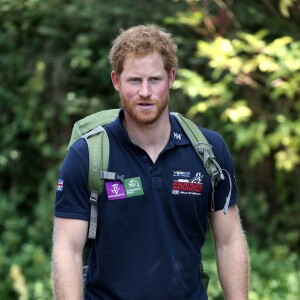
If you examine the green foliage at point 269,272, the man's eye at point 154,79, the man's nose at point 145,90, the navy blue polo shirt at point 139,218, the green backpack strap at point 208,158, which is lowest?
the green foliage at point 269,272

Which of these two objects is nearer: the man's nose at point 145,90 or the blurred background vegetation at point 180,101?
the man's nose at point 145,90

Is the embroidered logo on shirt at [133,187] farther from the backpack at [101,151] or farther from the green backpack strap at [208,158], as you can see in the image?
the green backpack strap at [208,158]

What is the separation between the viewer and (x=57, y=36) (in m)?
9.42

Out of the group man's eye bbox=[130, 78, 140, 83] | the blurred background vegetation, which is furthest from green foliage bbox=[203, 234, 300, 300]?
man's eye bbox=[130, 78, 140, 83]

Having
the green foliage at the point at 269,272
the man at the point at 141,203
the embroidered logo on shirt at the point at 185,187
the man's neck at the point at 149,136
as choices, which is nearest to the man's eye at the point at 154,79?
the man at the point at 141,203

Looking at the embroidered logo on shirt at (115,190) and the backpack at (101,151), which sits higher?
the backpack at (101,151)

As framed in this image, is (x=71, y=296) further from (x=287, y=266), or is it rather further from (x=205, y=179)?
(x=287, y=266)

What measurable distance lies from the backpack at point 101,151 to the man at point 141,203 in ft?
0.10

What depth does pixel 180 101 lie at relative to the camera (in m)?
8.70

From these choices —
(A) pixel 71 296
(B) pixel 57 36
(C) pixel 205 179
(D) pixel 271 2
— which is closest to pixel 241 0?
(D) pixel 271 2

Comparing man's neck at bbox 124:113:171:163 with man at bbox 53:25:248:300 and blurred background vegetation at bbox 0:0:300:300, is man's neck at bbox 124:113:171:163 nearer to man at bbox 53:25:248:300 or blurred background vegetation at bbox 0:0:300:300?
man at bbox 53:25:248:300

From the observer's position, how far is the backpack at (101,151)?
3693 mm

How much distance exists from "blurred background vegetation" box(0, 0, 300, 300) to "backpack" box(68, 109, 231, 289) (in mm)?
2933

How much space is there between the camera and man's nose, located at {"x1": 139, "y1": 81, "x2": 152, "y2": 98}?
12.2 feet
